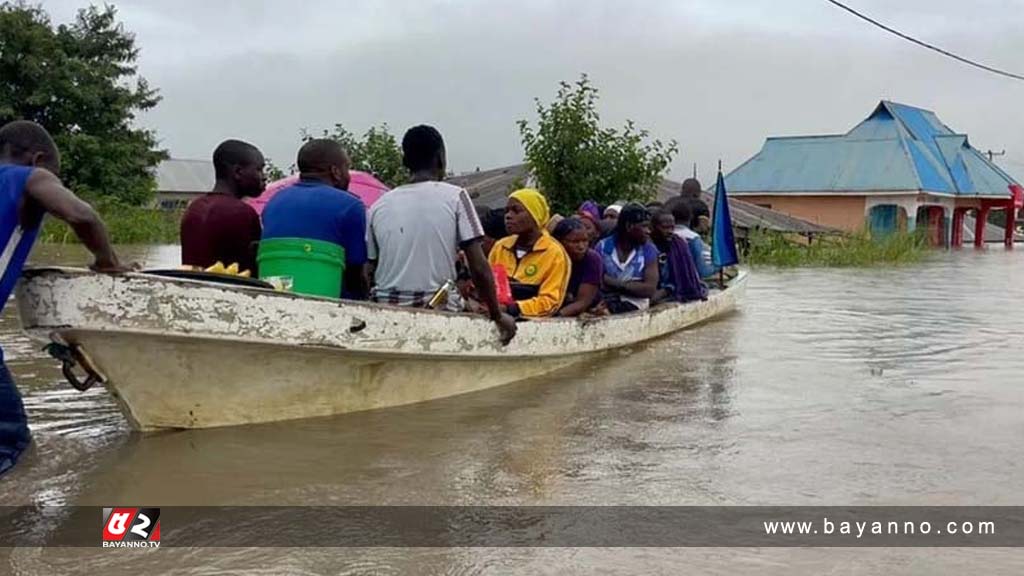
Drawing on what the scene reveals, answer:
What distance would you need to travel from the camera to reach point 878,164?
120ft

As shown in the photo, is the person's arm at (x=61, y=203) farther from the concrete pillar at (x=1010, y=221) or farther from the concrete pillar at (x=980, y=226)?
the concrete pillar at (x=980, y=226)

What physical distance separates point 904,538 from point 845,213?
3498cm

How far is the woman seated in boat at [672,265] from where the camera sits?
9.77m

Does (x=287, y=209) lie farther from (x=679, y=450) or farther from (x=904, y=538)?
(x=904, y=538)

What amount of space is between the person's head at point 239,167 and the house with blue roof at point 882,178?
104 ft

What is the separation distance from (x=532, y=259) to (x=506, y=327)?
112cm

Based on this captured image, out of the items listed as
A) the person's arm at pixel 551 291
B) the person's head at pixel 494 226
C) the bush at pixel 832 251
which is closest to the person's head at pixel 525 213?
the person's arm at pixel 551 291

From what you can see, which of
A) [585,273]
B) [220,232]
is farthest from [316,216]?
[585,273]

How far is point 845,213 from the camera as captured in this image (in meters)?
36.9

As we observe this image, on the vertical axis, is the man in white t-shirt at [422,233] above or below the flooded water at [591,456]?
above

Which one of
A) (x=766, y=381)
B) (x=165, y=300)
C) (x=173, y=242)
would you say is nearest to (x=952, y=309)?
(x=766, y=381)

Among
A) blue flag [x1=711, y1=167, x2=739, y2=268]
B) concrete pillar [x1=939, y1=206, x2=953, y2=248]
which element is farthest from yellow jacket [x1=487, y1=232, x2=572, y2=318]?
concrete pillar [x1=939, y1=206, x2=953, y2=248]

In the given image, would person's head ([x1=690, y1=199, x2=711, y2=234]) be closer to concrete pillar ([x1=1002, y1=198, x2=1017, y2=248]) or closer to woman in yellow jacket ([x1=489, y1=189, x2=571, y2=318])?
woman in yellow jacket ([x1=489, y1=189, x2=571, y2=318])

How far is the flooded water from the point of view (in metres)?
3.46
